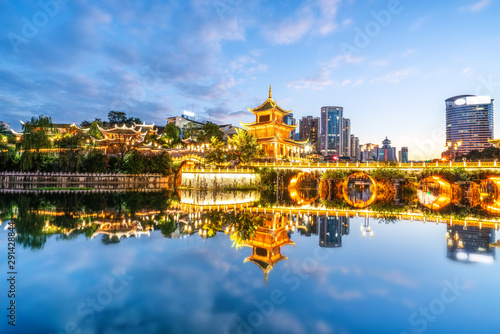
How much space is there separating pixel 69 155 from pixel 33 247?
122 ft

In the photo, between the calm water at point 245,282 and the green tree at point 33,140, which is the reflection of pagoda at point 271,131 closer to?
the green tree at point 33,140

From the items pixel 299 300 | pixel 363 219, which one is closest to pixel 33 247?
pixel 299 300

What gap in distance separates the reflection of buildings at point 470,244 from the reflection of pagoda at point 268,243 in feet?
18.4

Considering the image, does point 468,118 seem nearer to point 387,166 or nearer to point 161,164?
point 387,166

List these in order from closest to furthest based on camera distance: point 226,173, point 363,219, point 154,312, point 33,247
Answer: point 154,312
point 33,247
point 363,219
point 226,173

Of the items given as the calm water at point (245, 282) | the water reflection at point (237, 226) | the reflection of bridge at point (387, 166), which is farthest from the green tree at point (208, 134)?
the calm water at point (245, 282)

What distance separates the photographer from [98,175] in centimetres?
4228

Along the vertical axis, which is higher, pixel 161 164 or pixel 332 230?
pixel 161 164

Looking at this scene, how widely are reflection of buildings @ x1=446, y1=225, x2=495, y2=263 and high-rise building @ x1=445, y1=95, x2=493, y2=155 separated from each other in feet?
231

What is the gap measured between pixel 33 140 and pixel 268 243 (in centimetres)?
4113

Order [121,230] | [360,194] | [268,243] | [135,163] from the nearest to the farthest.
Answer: [268,243] < [121,230] < [360,194] < [135,163]

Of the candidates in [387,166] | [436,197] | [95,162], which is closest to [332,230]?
[387,166]

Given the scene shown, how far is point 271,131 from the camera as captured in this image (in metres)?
47.9

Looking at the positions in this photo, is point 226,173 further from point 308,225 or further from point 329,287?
point 329,287
